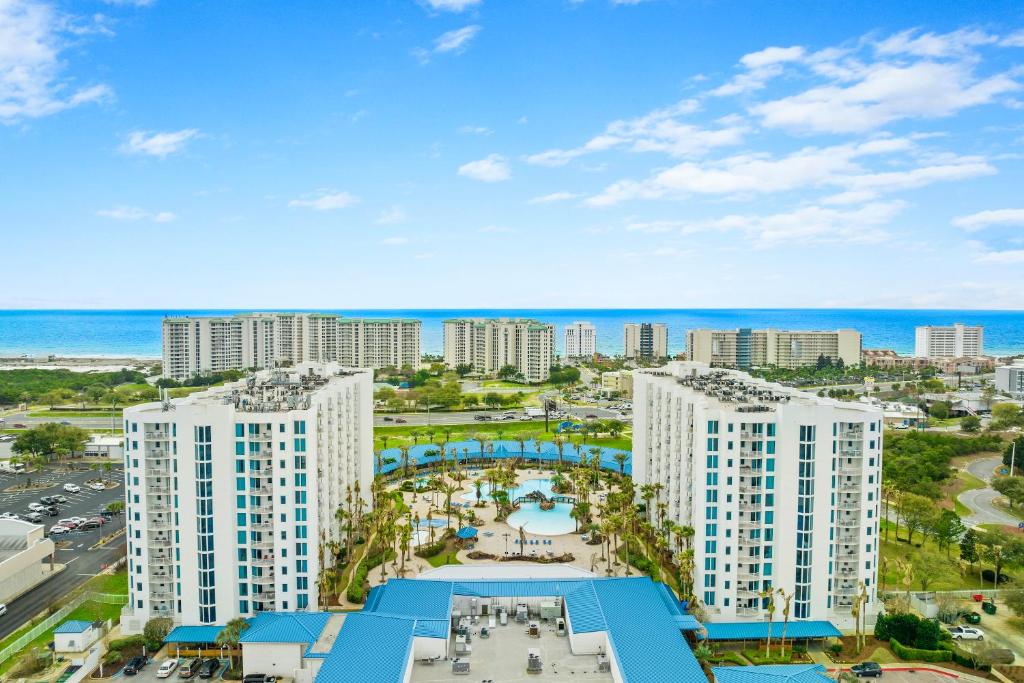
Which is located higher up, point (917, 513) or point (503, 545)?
point (917, 513)

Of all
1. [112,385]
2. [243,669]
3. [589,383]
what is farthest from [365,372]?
[112,385]

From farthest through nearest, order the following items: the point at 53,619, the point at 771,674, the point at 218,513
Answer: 1. the point at 53,619
2. the point at 218,513
3. the point at 771,674

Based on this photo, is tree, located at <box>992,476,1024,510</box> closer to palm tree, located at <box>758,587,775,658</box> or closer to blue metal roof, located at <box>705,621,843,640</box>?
blue metal roof, located at <box>705,621,843,640</box>

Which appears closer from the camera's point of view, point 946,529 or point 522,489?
point 946,529

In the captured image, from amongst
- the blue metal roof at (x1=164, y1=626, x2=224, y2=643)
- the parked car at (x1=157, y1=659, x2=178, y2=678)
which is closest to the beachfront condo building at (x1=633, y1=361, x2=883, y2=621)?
the blue metal roof at (x1=164, y1=626, x2=224, y2=643)

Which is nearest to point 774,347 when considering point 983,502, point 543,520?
point 983,502

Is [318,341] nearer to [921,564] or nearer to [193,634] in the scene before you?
[193,634]

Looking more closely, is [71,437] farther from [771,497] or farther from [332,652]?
[771,497]
